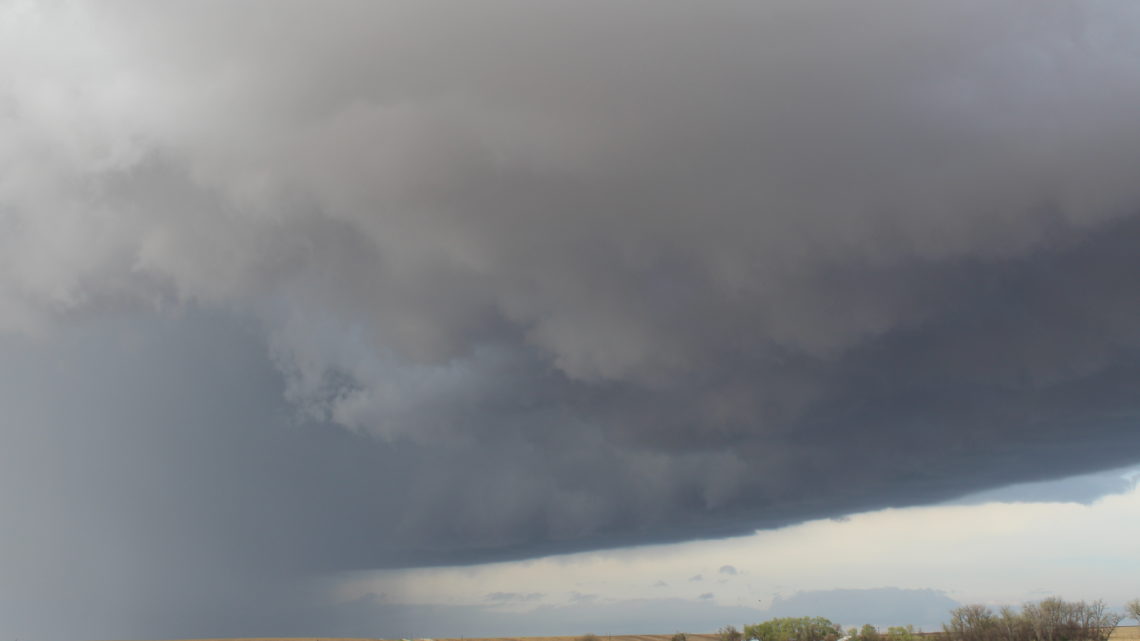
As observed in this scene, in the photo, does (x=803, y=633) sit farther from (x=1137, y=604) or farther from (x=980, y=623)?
(x=1137, y=604)

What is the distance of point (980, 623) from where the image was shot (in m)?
152

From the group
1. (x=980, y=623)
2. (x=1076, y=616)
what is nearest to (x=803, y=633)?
(x=980, y=623)

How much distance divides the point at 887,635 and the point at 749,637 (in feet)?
93.8

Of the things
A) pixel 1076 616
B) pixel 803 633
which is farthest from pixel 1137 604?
pixel 803 633

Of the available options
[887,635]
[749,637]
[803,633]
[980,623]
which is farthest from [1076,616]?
[749,637]

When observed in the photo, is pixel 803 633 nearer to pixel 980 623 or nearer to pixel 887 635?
pixel 887 635

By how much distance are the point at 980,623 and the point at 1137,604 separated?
144 ft

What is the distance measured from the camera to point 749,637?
178 m

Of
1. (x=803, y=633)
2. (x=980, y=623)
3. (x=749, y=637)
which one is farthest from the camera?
(x=749, y=637)

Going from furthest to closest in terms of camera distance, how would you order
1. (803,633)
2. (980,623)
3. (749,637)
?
1. (749,637)
2. (803,633)
3. (980,623)

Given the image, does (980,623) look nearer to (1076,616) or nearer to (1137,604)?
(1076,616)

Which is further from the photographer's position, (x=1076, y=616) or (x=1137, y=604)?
(x=1137, y=604)

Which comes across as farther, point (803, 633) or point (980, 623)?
point (803, 633)

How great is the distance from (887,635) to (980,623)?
2204cm
